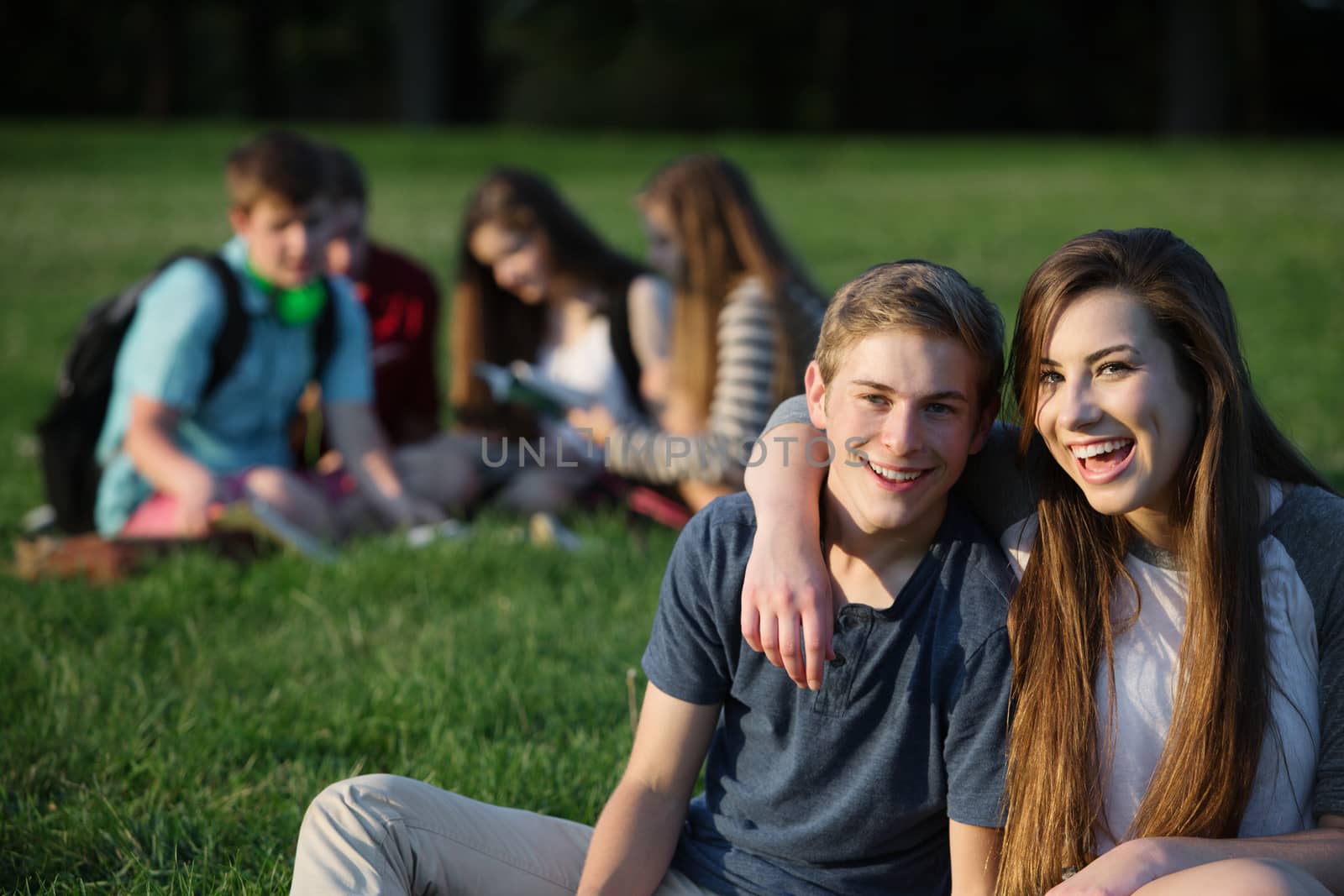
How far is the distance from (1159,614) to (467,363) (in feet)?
13.5

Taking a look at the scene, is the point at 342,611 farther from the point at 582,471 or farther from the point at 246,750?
the point at 582,471

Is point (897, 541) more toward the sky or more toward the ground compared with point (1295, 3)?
more toward the ground

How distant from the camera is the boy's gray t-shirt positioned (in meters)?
2.26

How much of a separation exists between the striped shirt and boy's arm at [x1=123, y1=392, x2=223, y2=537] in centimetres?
167

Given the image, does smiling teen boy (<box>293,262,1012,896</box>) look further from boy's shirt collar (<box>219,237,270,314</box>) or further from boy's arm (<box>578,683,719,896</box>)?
boy's shirt collar (<box>219,237,270,314</box>)

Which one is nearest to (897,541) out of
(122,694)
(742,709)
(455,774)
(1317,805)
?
(742,709)

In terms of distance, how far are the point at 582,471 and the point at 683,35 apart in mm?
35799

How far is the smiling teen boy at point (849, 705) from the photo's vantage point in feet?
7.43

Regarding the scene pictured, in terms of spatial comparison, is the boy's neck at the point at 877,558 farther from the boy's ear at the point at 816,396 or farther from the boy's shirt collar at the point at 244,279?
the boy's shirt collar at the point at 244,279

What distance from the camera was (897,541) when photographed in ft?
7.79

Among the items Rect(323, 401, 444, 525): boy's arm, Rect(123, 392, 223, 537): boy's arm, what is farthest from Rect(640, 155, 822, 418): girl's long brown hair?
Rect(123, 392, 223, 537): boy's arm

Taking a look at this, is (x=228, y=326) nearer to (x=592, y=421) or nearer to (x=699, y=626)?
(x=592, y=421)

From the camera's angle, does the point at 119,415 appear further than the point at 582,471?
No

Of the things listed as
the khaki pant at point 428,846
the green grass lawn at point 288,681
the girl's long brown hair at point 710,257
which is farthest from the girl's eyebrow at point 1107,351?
the girl's long brown hair at point 710,257
